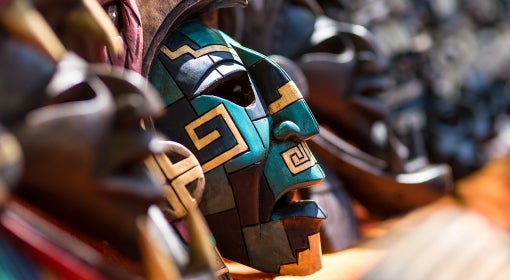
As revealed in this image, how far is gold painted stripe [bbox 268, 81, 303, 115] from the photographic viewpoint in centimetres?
117

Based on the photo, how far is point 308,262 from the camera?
1.19 metres

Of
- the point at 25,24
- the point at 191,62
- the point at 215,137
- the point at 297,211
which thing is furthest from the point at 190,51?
the point at 25,24

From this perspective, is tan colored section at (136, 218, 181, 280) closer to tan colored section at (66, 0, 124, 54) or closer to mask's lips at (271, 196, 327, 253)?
tan colored section at (66, 0, 124, 54)

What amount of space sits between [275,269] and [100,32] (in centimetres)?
52

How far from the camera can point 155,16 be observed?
1136 mm

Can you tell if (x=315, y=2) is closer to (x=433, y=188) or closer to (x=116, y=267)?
(x=433, y=188)

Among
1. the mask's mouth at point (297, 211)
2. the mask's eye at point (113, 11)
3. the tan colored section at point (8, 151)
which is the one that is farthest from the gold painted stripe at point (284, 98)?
the tan colored section at point (8, 151)

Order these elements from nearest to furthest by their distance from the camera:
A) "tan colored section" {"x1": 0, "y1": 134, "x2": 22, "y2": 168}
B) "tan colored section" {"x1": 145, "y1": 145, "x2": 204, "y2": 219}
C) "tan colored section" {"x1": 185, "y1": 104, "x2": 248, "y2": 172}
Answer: "tan colored section" {"x1": 0, "y1": 134, "x2": 22, "y2": 168}, "tan colored section" {"x1": 145, "y1": 145, "x2": 204, "y2": 219}, "tan colored section" {"x1": 185, "y1": 104, "x2": 248, "y2": 172}

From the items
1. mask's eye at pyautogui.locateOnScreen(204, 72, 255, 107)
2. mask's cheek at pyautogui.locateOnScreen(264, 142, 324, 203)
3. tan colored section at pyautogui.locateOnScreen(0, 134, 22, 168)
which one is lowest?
mask's cheek at pyautogui.locateOnScreen(264, 142, 324, 203)

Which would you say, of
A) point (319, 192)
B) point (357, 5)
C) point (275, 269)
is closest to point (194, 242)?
point (275, 269)

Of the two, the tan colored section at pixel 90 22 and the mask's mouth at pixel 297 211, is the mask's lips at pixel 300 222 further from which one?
the tan colored section at pixel 90 22

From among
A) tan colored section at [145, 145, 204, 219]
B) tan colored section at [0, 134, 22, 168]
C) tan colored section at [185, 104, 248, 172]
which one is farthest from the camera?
tan colored section at [185, 104, 248, 172]

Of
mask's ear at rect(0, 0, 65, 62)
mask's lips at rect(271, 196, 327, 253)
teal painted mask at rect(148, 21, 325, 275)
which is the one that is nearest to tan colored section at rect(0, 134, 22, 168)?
mask's ear at rect(0, 0, 65, 62)

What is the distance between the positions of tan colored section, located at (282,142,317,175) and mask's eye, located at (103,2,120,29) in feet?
0.96
